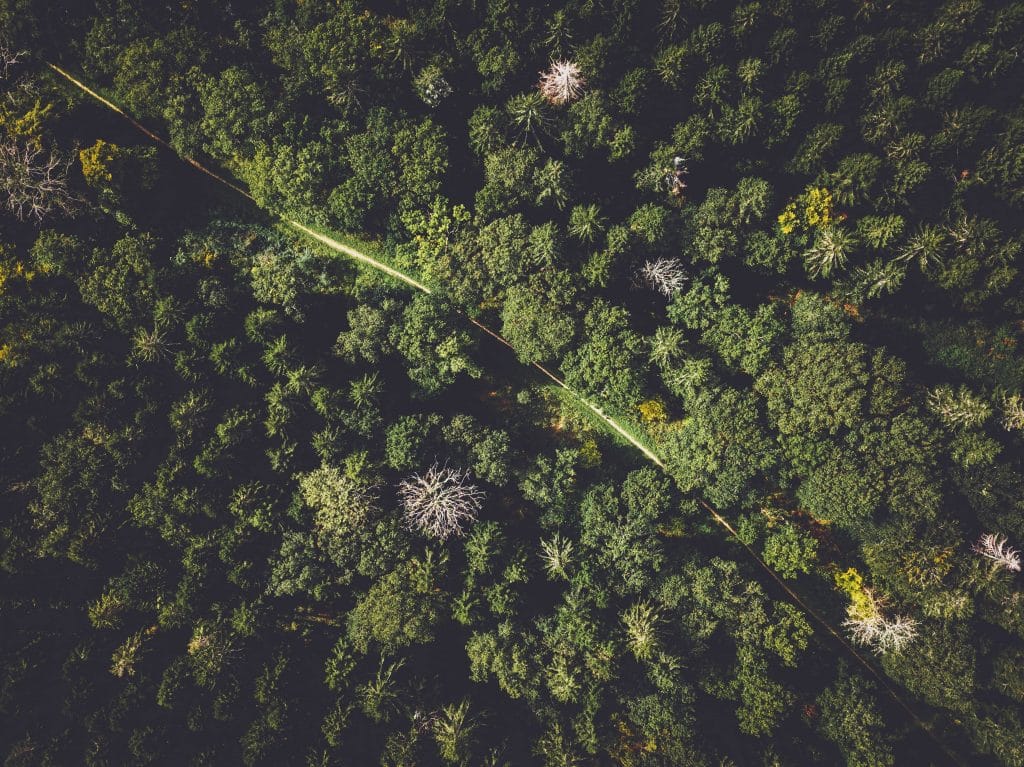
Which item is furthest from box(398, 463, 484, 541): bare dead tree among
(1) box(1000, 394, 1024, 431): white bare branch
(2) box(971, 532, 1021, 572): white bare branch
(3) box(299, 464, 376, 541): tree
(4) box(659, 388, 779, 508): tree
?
(1) box(1000, 394, 1024, 431): white bare branch

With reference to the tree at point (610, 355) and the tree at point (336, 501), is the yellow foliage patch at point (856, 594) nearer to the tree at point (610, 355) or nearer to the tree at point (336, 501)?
the tree at point (610, 355)

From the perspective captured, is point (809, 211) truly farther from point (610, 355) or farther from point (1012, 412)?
point (1012, 412)

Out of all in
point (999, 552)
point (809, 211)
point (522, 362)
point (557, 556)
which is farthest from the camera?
point (522, 362)

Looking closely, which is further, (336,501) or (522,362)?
(522,362)

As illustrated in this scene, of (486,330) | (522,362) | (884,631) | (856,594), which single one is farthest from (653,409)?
(884,631)

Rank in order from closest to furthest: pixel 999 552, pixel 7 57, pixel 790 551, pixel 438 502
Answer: pixel 999 552, pixel 438 502, pixel 790 551, pixel 7 57

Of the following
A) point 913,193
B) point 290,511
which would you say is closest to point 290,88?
point 290,511

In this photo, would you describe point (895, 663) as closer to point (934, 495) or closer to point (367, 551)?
point (934, 495)
